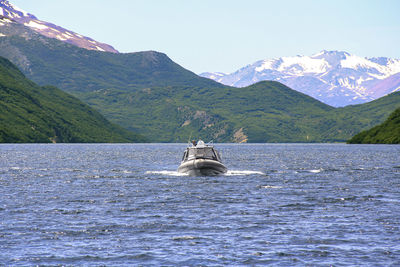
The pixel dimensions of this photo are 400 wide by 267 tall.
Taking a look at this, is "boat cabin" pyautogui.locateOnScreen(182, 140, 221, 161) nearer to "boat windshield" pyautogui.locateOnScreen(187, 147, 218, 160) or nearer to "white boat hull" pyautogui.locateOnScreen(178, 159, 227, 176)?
"boat windshield" pyautogui.locateOnScreen(187, 147, 218, 160)

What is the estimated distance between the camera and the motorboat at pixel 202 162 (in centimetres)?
8139

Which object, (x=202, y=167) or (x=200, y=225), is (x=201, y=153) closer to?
(x=202, y=167)

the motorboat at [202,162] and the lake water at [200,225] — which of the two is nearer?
the lake water at [200,225]

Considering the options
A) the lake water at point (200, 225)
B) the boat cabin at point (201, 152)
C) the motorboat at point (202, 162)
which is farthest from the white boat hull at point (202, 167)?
the lake water at point (200, 225)

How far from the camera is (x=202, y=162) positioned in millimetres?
81312

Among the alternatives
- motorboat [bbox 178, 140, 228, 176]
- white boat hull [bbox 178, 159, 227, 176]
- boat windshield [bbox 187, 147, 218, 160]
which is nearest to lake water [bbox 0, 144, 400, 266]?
white boat hull [bbox 178, 159, 227, 176]

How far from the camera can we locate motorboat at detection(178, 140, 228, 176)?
81.4m

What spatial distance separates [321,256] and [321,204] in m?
21.7

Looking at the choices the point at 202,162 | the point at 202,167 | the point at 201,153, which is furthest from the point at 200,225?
the point at 201,153

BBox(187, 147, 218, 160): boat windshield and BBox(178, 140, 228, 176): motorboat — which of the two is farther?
BBox(187, 147, 218, 160): boat windshield

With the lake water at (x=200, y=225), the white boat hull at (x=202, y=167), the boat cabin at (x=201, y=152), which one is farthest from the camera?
the boat cabin at (x=201, y=152)

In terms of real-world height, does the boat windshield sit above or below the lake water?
above

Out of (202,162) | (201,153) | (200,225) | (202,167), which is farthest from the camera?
(201,153)

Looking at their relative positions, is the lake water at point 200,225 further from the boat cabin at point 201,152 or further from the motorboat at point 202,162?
the boat cabin at point 201,152
